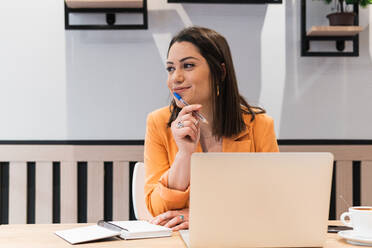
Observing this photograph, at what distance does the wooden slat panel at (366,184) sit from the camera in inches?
94.7

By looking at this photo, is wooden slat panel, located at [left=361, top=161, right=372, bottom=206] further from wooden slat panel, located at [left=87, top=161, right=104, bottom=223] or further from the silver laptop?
the silver laptop

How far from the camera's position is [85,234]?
1088 millimetres

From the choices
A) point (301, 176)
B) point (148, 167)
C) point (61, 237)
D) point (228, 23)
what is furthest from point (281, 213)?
point (228, 23)

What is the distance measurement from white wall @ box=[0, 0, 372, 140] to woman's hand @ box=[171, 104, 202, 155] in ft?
3.45

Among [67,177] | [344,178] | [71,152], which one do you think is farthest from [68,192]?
[344,178]

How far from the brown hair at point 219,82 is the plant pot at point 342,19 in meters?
0.96

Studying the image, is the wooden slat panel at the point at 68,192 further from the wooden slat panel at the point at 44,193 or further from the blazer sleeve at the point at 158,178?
the blazer sleeve at the point at 158,178

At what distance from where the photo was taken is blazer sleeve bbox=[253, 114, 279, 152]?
164 centimetres

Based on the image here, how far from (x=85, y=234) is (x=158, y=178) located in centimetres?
49

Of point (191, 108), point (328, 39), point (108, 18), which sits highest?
point (108, 18)

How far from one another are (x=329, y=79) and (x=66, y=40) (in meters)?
1.49

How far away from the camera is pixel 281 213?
92cm

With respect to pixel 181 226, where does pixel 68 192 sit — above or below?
below

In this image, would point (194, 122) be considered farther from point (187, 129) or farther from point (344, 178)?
point (344, 178)
